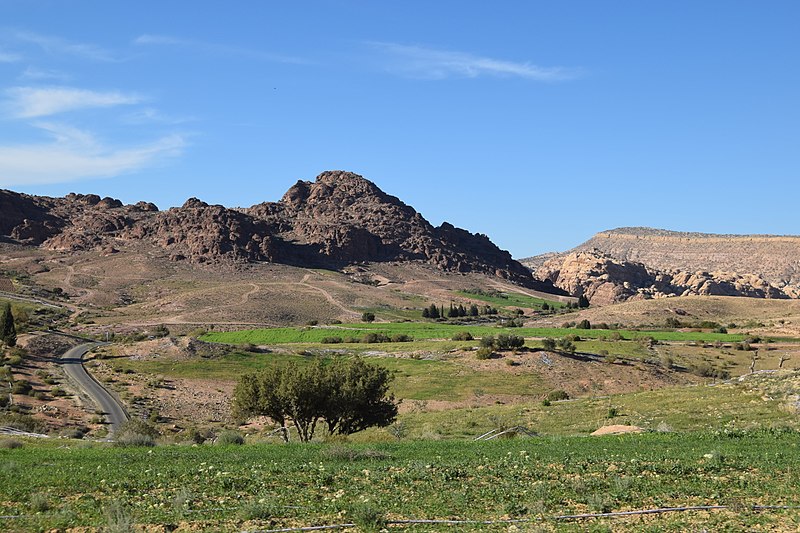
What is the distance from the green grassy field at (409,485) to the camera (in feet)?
39.3

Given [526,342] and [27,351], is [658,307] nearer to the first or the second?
[526,342]

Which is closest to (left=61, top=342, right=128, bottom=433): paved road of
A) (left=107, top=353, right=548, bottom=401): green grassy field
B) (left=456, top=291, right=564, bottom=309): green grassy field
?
(left=107, top=353, right=548, bottom=401): green grassy field

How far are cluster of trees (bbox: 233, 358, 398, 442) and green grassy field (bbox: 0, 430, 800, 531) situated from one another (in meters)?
12.2

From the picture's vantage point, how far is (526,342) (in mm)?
84438

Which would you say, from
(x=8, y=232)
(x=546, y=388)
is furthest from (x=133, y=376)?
(x=8, y=232)

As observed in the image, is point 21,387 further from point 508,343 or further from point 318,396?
point 508,343

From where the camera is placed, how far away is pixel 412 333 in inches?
4230

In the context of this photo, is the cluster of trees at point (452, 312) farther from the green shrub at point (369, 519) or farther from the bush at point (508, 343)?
the green shrub at point (369, 519)

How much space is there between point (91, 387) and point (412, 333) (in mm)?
53171

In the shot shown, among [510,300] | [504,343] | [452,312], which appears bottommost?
[504,343]

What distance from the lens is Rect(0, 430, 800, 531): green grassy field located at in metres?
12.0

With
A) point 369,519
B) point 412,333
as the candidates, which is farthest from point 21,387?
point 412,333

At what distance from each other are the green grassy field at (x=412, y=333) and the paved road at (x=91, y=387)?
25590 millimetres

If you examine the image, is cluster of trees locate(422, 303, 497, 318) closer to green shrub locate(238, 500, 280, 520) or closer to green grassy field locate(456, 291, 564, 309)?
green grassy field locate(456, 291, 564, 309)
